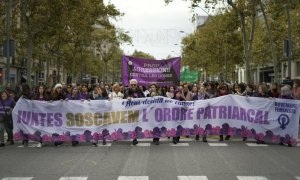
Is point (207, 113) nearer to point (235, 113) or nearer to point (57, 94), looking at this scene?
point (235, 113)

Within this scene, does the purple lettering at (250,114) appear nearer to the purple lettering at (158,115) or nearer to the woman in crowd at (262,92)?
the woman in crowd at (262,92)

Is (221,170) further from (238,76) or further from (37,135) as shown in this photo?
(238,76)

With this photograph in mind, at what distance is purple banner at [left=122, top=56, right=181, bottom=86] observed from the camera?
1725 cm

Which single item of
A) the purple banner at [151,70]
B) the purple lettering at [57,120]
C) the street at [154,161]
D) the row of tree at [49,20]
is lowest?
the street at [154,161]

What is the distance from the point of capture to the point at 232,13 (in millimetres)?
38312

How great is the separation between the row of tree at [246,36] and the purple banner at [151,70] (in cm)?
1406

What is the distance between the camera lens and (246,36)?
5191 centimetres

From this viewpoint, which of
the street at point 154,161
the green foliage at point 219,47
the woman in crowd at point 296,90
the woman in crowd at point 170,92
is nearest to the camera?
the street at point 154,161

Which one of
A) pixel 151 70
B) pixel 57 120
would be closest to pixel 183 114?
pixel 151 70

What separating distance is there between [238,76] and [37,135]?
259ft

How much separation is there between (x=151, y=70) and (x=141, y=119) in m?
2.72

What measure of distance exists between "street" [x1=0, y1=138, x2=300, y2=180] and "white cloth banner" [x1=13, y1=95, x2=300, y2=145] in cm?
35

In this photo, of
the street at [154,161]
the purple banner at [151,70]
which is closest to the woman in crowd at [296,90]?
the street at [154,161]

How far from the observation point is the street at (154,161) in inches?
392
